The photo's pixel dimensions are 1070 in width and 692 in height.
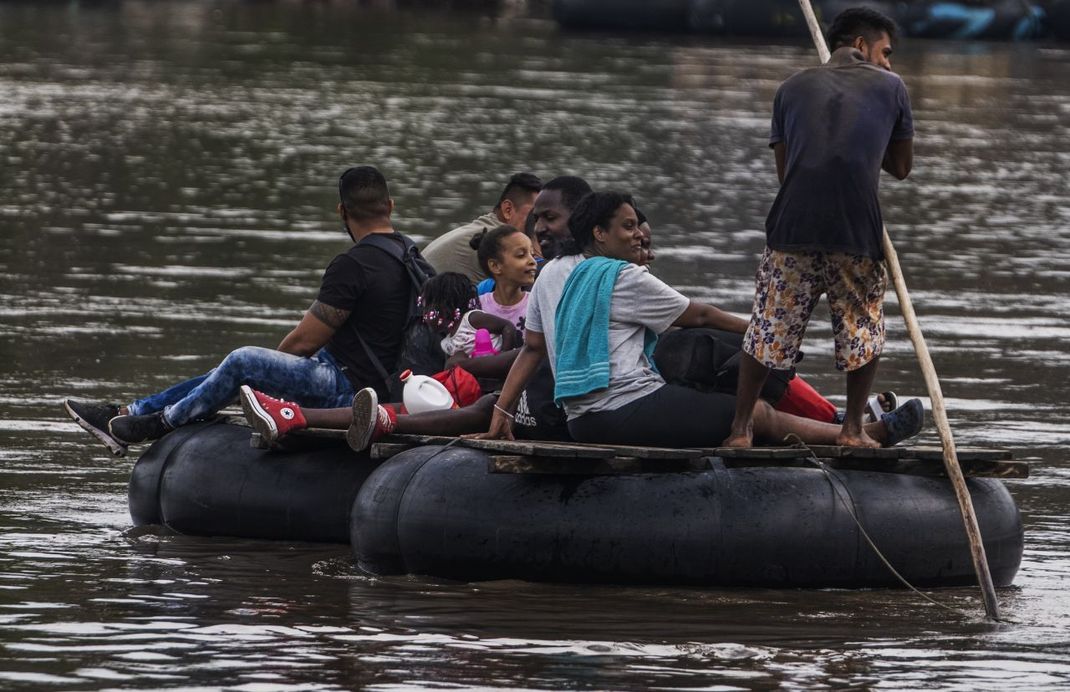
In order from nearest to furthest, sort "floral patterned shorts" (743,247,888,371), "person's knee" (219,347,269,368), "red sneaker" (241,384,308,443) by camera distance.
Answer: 1. "floral patterned shorts" (743,247,888,371)
2. "red sneaker" (241,384,308,443)
3. "person's knee" (219,347,269,368)

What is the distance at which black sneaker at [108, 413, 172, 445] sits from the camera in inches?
435

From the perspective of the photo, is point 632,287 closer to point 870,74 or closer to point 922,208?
point 870,74

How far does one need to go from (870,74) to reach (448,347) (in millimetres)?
2520

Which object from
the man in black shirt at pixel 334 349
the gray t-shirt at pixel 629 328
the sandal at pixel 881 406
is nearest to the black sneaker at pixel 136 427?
the man in black shirt at pixel 334 349

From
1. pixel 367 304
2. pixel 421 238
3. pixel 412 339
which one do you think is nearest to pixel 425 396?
pixel 412 339

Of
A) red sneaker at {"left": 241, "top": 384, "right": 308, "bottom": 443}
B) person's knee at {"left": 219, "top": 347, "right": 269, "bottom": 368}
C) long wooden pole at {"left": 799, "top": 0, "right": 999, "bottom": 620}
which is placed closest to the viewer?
long wooden pole at {"left": 799, "top": 0, "right": 999, "bottom": 620}

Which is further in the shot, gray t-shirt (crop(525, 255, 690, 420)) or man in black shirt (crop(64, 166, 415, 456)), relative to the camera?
man in black shirt (crop(64, 166, 415, 456))

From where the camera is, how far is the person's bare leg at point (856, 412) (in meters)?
9.86

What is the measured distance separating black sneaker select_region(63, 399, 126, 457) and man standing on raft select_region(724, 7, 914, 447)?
321 cm

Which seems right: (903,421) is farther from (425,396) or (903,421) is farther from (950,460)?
(425,396)

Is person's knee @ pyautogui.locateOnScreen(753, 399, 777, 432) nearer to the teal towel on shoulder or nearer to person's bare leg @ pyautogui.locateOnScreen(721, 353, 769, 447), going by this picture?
person's bare leg @ pyautogui.locateOnScreen(721, 353, 769, 447)

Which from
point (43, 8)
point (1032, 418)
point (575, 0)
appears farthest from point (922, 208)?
point (43, 8)

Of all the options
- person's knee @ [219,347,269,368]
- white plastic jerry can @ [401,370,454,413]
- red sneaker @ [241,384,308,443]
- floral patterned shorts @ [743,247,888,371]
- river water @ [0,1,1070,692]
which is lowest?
river water @ [0,1,1070,692]

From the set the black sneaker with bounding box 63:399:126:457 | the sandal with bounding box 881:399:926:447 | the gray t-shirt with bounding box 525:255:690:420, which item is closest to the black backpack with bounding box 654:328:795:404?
the gray t-shirt with bounding box 525:255:690:420
